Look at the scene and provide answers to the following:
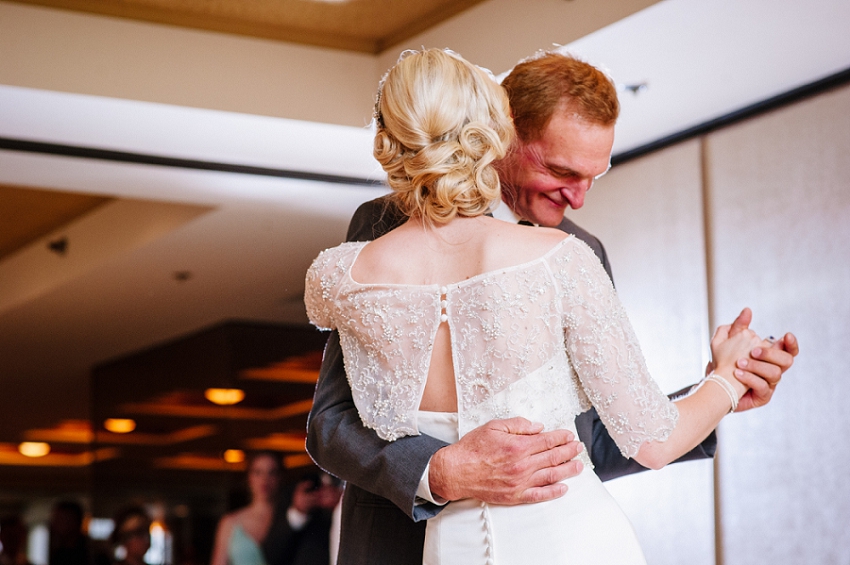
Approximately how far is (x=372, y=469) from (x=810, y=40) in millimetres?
2204

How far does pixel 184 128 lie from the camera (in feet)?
12.6

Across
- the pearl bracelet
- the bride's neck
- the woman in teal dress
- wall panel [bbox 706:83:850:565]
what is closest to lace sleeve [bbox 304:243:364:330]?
the bride's neck

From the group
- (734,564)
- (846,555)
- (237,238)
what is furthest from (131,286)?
(846,555)

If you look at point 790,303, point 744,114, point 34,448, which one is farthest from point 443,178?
point 34,448

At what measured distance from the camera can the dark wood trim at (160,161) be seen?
155 inches

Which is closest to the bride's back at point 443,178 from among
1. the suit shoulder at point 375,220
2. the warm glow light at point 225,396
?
the suit shoulder at point 375,220

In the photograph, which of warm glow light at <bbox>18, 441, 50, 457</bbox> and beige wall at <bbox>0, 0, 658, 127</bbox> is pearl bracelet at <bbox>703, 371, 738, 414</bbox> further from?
warm glow light at <bbox>18, 441, 50, 457</bbox>

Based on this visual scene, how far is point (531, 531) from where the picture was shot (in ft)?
4.75

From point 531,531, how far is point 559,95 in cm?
103

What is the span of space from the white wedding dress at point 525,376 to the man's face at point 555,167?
0.67m

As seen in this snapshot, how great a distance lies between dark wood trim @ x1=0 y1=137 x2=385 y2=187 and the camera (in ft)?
12.9

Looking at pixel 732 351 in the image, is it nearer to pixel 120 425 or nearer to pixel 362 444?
pixel 362 444

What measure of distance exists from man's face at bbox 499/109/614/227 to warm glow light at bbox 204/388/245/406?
239 inches

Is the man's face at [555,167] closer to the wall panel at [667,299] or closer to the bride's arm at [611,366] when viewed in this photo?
the bride's arm at [611,366]
